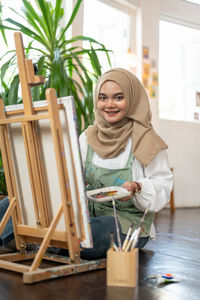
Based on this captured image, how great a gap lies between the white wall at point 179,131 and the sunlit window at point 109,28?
0.89 ft

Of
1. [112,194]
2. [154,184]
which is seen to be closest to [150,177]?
[154,184]

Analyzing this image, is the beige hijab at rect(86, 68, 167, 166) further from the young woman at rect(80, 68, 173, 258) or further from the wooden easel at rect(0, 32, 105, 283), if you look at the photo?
the wooden easel at rect(0, 32, 105, 283)

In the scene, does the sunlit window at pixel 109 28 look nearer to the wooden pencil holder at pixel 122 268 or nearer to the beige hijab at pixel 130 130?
the beige hijab at pixel 130 130

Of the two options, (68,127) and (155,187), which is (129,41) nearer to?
(155,187)

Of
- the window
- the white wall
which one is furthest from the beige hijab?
the window

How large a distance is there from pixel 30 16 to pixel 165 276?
7.31 feet

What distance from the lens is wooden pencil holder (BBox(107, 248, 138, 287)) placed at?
140 cm

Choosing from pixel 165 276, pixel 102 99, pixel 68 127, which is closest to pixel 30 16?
pixel 102 99

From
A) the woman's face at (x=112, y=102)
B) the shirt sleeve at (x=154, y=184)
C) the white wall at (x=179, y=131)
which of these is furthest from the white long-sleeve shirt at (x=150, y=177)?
the white wall at (x=179, y=131)

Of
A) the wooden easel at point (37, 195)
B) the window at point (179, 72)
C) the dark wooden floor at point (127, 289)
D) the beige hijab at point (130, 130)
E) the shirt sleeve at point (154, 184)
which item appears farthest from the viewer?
the window at point (179, 72)

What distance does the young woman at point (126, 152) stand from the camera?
1.96 metres

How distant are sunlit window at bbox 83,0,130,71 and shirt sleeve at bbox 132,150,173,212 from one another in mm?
3033

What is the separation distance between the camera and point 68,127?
1.43 m

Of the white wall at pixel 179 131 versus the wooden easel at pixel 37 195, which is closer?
the wooden easel at pixel 37 195
